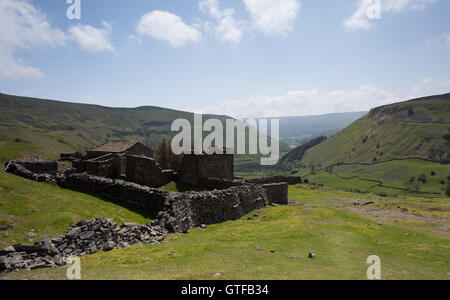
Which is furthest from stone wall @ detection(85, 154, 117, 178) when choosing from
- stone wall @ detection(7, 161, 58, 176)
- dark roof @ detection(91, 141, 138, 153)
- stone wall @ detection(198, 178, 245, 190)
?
stone wall @ detection(198, 178, 245, 190)

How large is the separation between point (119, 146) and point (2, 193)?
32.2 m

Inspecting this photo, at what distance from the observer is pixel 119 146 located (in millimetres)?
50062

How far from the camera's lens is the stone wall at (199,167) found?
33259 millimetres

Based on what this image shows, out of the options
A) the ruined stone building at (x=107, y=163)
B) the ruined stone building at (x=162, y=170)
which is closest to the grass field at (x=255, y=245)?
the ruined stone building at (x=162, y=170)

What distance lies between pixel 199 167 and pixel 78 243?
19617 millimetres

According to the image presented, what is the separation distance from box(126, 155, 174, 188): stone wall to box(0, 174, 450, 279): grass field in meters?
9.80

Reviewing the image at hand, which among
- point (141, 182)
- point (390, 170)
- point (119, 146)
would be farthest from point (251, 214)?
point (390, 170)

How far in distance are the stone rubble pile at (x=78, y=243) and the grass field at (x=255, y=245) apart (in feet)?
3.17

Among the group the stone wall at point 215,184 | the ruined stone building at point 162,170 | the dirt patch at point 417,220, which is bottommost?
the dirt patch at point 417,220

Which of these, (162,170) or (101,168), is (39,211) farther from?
(101,168)

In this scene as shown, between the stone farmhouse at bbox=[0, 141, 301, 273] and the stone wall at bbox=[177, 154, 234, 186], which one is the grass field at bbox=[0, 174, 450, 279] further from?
the stone wall at bbox=[177, 154, 234, 186]

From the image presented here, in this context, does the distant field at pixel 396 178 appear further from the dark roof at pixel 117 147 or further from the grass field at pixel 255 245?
the grass field at pixel 255 245
